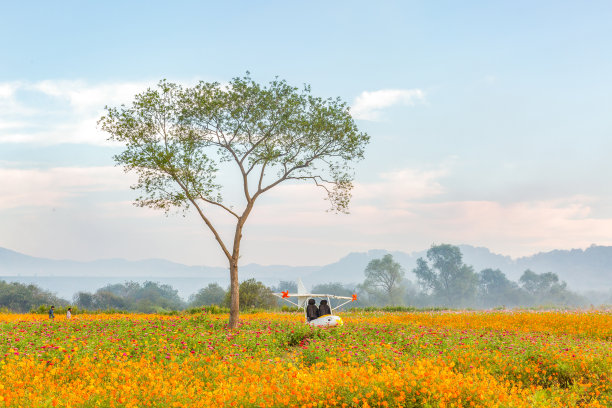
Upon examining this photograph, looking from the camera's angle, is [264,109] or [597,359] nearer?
[597,359]

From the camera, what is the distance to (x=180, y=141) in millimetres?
23078

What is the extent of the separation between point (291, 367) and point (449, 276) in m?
127

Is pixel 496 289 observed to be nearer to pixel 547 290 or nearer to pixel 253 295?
pixel 547 290

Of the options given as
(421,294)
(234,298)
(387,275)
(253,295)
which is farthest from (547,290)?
(234,298)

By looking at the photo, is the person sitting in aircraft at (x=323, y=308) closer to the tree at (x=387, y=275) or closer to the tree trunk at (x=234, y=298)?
the tree trunk at (x=234, y=298)

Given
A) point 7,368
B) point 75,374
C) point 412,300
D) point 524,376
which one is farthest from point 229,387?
point 412,300

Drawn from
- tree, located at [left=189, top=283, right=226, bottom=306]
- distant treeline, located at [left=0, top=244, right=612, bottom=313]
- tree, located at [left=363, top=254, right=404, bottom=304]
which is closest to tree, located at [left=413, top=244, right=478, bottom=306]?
distant treeline, located at [left=0, top=244, right=612, bottom=313]

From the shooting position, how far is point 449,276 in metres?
131

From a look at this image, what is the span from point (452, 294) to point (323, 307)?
115744mm

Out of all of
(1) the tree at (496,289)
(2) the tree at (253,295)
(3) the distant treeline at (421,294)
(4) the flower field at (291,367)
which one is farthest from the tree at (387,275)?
(4) the flower field at (291,367)

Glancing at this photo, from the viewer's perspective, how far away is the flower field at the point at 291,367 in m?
7.95

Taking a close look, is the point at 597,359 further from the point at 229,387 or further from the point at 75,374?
the point at 75,374

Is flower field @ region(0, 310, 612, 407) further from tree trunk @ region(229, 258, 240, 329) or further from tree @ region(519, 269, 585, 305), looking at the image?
tree @ region(519, 269, 585, 305)

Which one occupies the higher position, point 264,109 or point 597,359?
point 264,109
